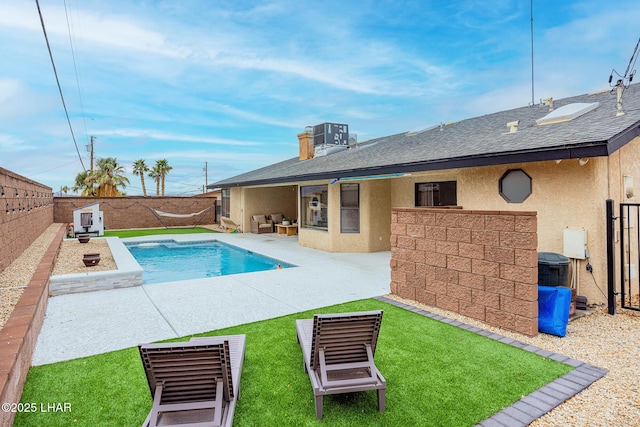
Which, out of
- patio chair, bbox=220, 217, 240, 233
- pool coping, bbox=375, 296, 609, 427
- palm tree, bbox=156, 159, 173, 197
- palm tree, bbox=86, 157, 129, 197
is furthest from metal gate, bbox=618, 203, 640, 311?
palm tree, bbox=156, 159, 173, 197

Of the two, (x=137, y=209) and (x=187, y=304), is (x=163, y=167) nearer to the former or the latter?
(x=137, y=209)

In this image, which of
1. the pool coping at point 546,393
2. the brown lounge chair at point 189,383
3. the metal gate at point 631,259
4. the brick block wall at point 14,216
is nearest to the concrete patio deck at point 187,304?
the brick block wall at point 14,216

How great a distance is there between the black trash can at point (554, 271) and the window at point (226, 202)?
810 inches

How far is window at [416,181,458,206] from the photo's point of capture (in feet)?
38.5

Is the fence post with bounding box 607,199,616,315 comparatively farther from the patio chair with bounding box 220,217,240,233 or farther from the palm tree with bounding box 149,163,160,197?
the palm tree with bounding box 149,163,160,197

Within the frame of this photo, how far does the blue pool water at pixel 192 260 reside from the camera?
1178cm

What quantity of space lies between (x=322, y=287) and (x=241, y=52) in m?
14.5

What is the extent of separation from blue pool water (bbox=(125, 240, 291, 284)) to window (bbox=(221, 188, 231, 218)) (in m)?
6.16

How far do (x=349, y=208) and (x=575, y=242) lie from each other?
25.2 feet

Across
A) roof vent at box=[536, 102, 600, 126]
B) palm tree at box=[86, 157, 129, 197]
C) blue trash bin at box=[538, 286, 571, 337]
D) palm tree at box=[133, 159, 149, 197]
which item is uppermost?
palm tree at box=[133, 159, 149, 197]

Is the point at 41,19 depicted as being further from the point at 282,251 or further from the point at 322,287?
the point at 282,251

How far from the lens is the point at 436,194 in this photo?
12219mm

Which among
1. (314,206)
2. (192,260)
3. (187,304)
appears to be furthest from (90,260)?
(314,206)

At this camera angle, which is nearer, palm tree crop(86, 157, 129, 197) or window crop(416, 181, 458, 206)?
window crop(416, 181, 458, 206)
